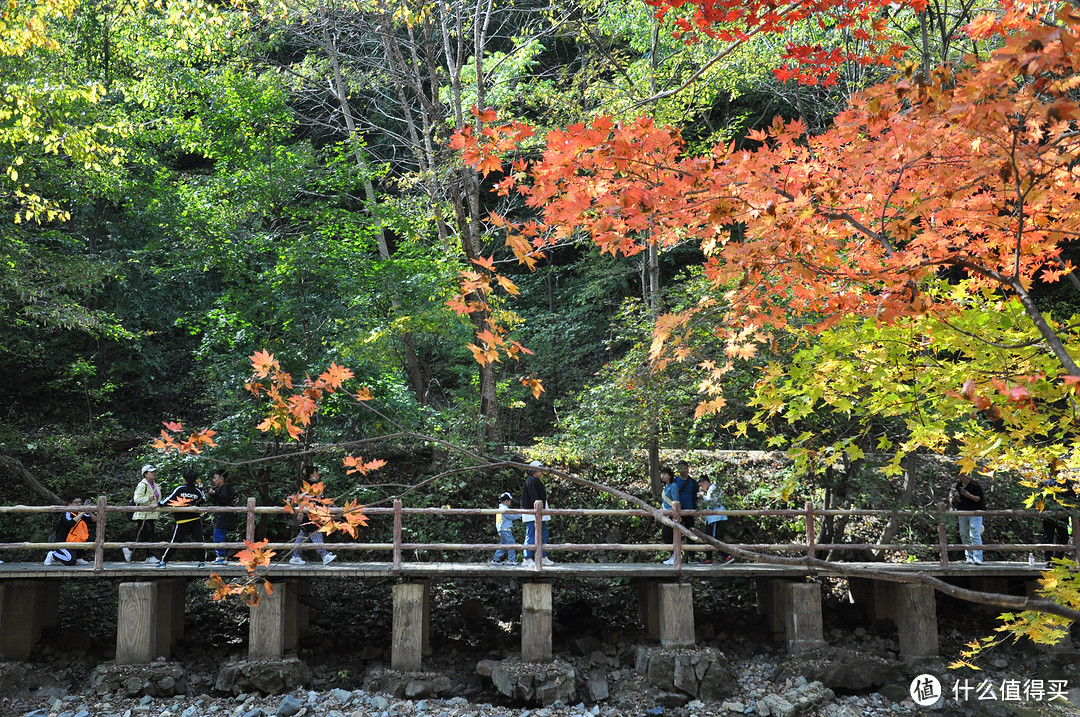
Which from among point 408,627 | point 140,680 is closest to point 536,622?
point 408,627

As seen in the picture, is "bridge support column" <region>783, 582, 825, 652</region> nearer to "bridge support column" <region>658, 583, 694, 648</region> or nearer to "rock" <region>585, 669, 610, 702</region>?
"bridge support column" <region>658, 583, 694, 648</region>

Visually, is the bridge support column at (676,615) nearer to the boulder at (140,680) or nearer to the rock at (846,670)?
the rock at (846,670)

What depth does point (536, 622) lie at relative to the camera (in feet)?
29.0

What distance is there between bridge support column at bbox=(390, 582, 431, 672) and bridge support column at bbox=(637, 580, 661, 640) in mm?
2877

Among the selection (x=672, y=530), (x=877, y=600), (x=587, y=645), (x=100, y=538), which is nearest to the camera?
(x=100, y=538)

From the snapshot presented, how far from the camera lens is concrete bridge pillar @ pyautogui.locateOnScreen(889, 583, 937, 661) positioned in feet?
29.9

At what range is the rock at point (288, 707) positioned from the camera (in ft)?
25.8

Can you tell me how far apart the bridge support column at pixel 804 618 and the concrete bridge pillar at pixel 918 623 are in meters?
1.03

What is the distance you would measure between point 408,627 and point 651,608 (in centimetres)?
307

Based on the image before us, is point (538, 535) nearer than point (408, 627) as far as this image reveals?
No

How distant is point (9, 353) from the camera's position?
1432 cm

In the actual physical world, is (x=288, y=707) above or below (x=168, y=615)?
below

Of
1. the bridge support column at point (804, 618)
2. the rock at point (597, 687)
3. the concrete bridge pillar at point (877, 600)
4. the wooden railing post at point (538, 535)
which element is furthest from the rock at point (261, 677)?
the concrete bridge pillar at point (877, 600)

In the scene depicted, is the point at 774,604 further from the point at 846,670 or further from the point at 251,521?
the point at 251,521
